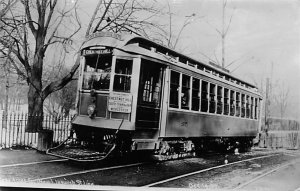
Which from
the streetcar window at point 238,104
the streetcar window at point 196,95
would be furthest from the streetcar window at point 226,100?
the streetcar window at point 196,95

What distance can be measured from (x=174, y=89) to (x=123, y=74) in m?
1.28

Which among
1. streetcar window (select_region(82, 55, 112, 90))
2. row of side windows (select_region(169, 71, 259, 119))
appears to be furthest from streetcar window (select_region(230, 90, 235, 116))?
streetcar window (select_region(82, 55, 112, 90))

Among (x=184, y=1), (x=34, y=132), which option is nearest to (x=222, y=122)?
(x=184, y=1)

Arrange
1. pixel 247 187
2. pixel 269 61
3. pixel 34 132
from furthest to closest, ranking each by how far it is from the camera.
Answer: pixel 34 132, pixel 269 61, pixel 247 187

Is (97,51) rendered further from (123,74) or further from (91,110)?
(91,110)

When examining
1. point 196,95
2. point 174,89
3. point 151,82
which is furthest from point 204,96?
point 151,82

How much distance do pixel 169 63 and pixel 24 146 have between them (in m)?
3.68

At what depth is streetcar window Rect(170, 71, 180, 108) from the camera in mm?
6367

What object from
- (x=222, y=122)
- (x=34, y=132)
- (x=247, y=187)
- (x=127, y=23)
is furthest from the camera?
(x=127, y=23)

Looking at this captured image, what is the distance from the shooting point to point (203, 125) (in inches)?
292

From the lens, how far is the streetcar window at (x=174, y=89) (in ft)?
20.9

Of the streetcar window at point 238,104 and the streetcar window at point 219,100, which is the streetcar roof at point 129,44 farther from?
the streetcar window at point 238,104

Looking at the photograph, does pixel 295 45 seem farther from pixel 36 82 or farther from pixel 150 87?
pixel 36 82

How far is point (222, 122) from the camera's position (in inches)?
327
